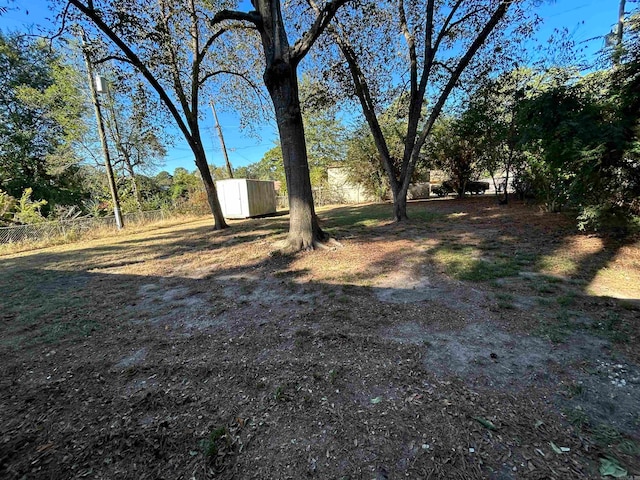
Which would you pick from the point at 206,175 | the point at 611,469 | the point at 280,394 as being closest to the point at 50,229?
the point at 206,175

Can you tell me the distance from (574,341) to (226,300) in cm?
315

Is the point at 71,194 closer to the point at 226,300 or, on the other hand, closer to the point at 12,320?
the point at 12,320

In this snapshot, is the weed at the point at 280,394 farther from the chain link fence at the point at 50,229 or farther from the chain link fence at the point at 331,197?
the chain link fence at the point at 331,197

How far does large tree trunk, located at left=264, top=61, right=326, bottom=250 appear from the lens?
4.75 meters

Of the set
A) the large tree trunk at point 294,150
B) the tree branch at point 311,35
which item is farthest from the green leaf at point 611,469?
the tree branch at point 311,35

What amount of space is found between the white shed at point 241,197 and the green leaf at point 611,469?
13.3 m

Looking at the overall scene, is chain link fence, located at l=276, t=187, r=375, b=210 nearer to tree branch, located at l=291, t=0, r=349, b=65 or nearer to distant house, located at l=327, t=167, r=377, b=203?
distant house, located at l=327, t=167, r=377, b=203

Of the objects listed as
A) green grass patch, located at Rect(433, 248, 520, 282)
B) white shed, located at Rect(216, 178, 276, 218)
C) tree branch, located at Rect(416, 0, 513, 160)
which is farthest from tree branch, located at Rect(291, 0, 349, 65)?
white shed, located at Rect(216, 178, 276, 218)

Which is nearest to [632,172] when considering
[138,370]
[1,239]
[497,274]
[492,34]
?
[497,274]

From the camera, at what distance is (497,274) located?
3547 millimetres

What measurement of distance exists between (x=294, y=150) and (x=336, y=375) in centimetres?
400

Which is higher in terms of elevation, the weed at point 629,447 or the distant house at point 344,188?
the distant house at point 344,188

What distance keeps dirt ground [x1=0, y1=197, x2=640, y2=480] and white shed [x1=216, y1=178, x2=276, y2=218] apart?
9.81m

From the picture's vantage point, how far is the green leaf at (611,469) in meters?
1.12
